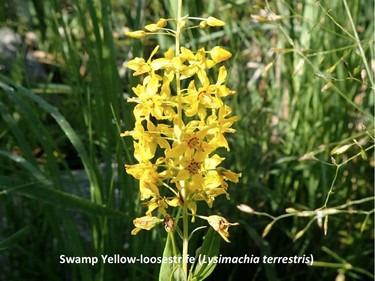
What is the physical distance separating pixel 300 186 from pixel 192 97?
3.69 ft

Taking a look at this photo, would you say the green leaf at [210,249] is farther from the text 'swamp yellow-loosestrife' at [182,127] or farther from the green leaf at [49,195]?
the green leaf at [49,195]

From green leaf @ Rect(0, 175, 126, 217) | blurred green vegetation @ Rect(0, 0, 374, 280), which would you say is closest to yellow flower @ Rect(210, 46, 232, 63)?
green leaf @ Rect(0, 175, 126, 217)

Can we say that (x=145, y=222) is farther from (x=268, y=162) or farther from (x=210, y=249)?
(x=268, y=162)

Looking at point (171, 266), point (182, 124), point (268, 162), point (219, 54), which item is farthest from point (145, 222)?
point (268, 162)

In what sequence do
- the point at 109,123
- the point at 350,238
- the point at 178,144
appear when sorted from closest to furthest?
the point at 178,144, the point at 109,123, the point at 350,238

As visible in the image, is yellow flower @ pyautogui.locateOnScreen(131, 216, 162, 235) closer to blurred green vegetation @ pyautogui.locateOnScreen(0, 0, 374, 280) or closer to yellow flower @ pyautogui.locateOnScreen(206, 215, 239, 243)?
yellow flower @ pyautogui.locateOnScreen(206, 215, 239, 243)

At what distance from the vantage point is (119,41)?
3.23 m

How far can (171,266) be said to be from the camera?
1.36m

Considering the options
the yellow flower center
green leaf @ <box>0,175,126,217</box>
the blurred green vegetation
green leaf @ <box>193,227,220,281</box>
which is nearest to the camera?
the yellow flower center

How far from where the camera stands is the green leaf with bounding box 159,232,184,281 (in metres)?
1.35

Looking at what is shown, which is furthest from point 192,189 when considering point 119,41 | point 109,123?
point 119,41

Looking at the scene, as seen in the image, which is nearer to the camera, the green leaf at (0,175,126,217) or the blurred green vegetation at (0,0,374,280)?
the green leaf at (0,175,126,217)

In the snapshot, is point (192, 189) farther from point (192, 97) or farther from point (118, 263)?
point (118, 263)

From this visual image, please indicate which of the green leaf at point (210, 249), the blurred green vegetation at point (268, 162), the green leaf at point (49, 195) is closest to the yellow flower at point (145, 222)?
the green leaf at point (210, 249)
